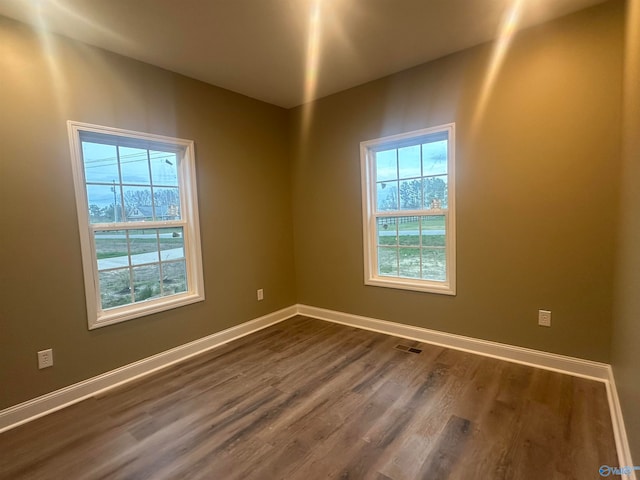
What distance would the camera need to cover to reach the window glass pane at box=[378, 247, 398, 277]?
11.0 feet

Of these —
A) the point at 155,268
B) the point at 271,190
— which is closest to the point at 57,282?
the point at 155,268

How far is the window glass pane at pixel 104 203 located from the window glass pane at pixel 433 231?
2.71m

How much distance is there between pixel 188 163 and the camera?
2975 millimetres

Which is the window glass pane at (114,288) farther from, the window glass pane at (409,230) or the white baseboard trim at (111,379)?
the window glass pane at (409,230)

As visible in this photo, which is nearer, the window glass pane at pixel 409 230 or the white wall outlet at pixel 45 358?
the white wall outlet at pixel 45 358

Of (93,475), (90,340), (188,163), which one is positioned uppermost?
(188,163)

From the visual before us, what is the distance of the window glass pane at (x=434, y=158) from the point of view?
2.93 m

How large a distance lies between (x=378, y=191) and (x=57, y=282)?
112 inches

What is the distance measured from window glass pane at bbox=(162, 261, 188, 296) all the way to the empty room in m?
0.02

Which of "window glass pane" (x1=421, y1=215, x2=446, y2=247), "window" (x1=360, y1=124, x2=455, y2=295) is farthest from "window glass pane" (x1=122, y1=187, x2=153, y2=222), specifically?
"window glass pane" (x1=421, y1=215, x2=446, y2=247)

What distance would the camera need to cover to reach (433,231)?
305 centimetres

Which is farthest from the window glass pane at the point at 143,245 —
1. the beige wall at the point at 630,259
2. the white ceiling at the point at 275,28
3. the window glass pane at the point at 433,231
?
the beige wall at the point at 630,259

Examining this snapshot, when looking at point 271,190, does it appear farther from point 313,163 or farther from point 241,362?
point 241,362

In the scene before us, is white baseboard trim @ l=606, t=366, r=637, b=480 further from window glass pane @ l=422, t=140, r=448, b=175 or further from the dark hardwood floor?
window glass pane @ l=422, t=140, r=448, b=175
